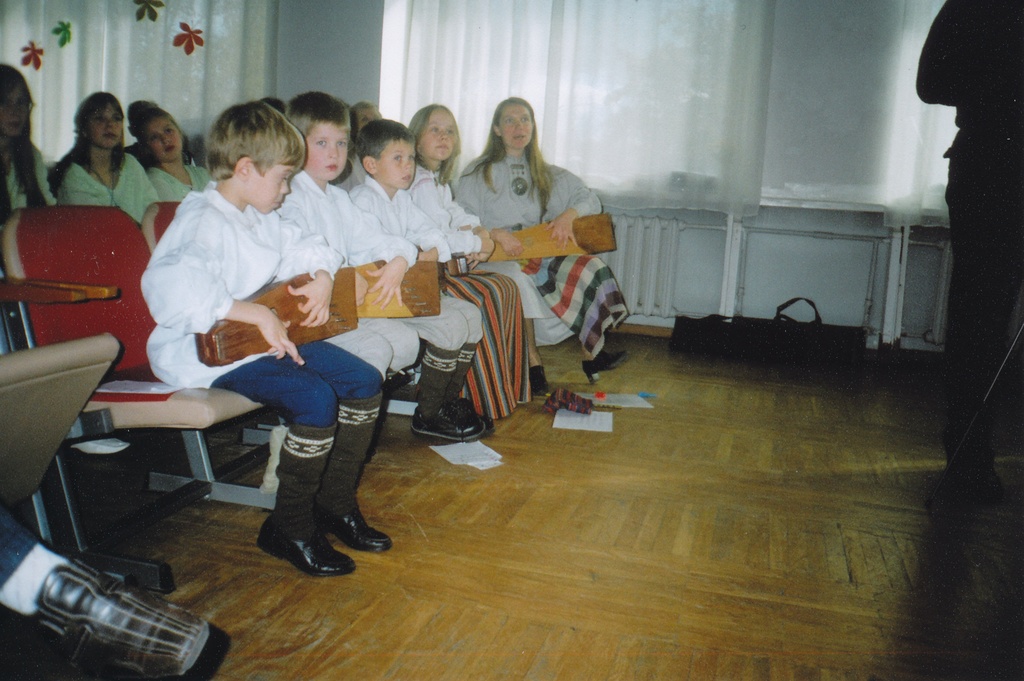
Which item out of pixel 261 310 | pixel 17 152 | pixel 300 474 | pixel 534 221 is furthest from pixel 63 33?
pixel 300 474

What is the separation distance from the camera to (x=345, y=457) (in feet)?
5.54

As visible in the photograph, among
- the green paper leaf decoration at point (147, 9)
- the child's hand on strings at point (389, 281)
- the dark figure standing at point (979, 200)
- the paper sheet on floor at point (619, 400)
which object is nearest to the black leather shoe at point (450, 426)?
Result: the child's hand on strings at point (389, 281)

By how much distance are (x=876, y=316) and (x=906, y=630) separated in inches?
125

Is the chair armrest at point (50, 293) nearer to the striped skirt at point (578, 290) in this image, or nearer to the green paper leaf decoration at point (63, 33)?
the striped skirt at point (578, 290)

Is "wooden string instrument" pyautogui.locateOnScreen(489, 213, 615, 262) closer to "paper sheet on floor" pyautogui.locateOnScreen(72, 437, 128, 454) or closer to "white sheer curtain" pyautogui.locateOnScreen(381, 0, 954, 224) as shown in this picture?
"white sheer curtain" pyautogui.locateOnScreen(381, 0, 954, 224)

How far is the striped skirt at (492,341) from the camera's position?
260 cm

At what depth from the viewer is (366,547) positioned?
1.65 metres

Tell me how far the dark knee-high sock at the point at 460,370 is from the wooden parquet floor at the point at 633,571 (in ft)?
0.66

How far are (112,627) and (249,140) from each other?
902 millimetres

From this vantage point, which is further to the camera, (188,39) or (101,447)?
(188,39)

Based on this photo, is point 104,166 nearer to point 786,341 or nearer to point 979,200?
point 979,200

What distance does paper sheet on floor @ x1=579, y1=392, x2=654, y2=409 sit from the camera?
3.01 meters

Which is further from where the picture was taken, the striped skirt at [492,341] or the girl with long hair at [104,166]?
the girl with long hair at [104,166]

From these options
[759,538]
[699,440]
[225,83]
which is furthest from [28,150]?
[759,538]
